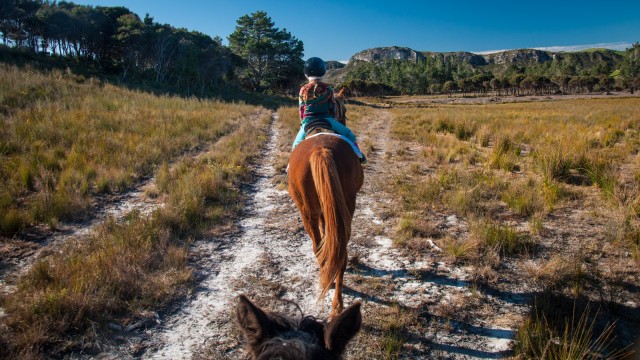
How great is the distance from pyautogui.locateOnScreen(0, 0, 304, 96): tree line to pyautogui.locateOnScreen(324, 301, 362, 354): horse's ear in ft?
103

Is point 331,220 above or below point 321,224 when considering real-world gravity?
above

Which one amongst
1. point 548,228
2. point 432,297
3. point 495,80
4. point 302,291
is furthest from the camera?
point 495,80

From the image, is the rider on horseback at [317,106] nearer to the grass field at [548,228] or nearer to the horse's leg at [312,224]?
the horse's leg at [312,224]

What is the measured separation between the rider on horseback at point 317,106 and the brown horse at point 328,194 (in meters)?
0.56

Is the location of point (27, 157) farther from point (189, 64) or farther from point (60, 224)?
point (189, 64)

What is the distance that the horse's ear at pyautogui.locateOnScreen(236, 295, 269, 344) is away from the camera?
1.28 metres

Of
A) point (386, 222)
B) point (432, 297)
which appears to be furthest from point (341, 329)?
point (386, 222)

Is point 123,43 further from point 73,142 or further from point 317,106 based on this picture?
point 317,106

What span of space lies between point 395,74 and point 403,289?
9592 cm

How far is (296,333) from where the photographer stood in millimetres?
1287

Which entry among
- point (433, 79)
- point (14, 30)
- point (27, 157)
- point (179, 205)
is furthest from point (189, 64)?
point (433, 79)

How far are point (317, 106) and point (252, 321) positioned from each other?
303 centimetres

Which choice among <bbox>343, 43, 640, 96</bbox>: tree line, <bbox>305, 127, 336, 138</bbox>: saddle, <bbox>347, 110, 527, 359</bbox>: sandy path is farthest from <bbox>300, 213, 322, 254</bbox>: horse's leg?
<bbox>343, 43, 640, 96</bbox>: tree line

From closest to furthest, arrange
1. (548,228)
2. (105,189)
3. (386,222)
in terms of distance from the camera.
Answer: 1. (548,228)
2. (386,222)
3. (105,189)
